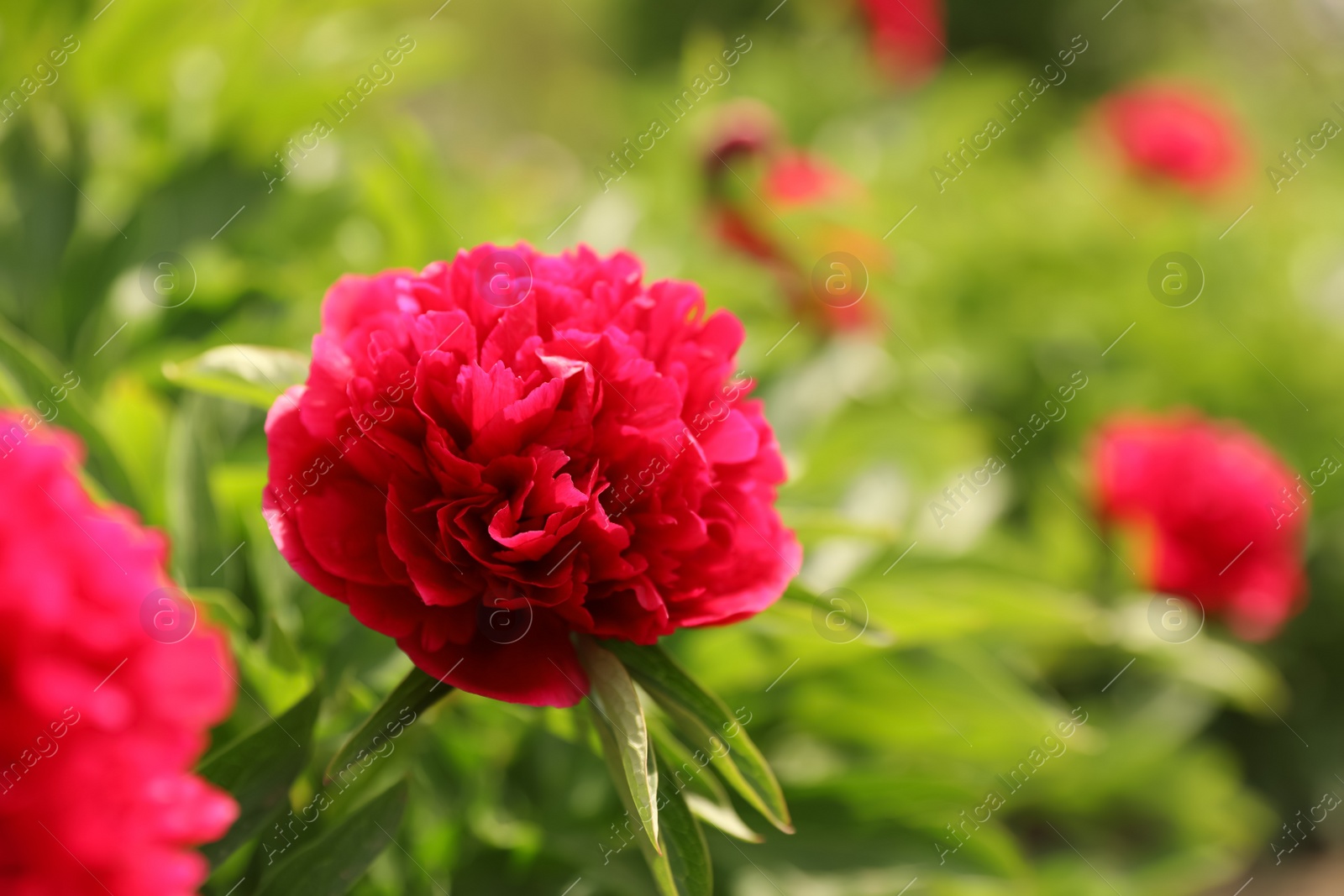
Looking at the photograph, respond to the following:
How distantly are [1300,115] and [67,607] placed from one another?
6.92 meters

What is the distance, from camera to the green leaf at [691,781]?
0.85 meters

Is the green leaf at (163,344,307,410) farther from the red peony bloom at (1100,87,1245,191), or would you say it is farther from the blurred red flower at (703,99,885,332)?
the red peony bloom at (1100,87,1245,191)

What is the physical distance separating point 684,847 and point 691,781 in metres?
0.20

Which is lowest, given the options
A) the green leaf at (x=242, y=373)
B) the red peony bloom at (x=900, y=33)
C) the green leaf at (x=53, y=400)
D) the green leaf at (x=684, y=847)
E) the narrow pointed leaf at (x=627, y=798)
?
the red peony bloom at (x=900, y=33)

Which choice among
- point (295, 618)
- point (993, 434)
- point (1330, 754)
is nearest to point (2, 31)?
point (295, 618)

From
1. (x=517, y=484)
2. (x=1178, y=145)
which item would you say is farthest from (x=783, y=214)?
(x=1178, y=145)

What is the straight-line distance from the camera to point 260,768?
903 millimetres

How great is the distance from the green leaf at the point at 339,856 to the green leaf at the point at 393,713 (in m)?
0.12

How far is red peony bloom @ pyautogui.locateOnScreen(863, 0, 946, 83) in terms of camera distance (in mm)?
3371

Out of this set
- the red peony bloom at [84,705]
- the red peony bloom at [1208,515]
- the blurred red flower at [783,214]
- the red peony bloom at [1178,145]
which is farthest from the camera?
the red peony bloom at [1178,145]

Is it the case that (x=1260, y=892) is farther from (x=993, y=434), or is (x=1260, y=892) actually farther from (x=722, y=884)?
(x=722, y=884)

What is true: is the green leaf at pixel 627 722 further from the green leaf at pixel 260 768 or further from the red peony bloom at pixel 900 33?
the red peony bloom at pixel 900 33

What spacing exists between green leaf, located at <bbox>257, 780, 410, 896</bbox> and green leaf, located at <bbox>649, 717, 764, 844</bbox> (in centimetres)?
24

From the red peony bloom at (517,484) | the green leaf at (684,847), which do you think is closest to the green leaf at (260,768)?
the red peony bloom at (517,484)
